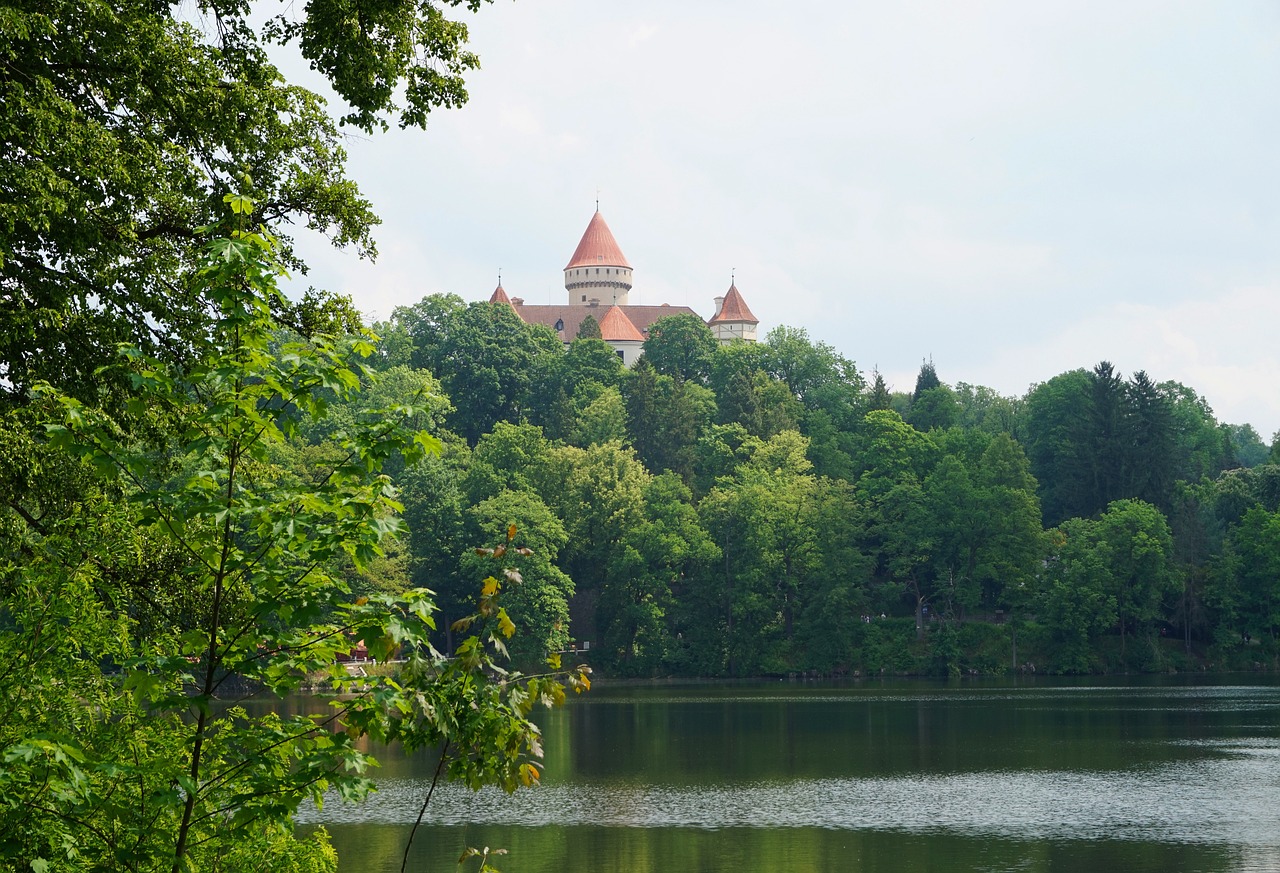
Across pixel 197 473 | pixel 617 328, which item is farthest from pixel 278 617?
pixel 617 328

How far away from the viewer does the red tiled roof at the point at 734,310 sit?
12356cm

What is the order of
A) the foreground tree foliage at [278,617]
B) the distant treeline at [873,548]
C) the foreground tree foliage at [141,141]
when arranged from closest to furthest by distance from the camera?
the foreground tree foliage at [278,617] → the foreground tree foliage at [141,141] → the distant treeline at [873,548]

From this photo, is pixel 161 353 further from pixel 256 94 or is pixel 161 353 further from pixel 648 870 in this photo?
pixel 648 870

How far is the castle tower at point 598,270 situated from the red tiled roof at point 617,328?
8969mm

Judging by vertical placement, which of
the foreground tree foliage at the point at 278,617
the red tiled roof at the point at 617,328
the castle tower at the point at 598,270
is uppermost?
the castle tower at the point at 598,270

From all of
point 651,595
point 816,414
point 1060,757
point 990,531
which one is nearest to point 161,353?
point 1060,757

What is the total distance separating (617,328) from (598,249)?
13.3 meters

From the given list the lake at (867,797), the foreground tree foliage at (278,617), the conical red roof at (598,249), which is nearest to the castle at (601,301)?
the conical red roof at (598,249)

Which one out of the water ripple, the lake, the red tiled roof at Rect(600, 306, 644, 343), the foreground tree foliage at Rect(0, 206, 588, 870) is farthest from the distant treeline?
the foreground tree foliage at Rect(0, 206, 588, 870)

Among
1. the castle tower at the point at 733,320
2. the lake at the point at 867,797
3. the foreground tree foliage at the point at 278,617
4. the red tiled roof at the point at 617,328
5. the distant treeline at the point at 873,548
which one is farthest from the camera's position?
the castle tower at the point at 733,320

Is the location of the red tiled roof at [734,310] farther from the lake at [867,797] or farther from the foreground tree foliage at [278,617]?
the foreground tree foliage at [278,617]

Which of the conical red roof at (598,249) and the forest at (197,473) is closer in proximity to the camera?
the forest at (197,473)

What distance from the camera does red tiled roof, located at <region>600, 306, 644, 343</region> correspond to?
4552 inches

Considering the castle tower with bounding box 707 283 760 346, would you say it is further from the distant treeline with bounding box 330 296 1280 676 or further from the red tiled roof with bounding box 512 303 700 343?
the distant treeline with bounding box 330 296 1280 676
